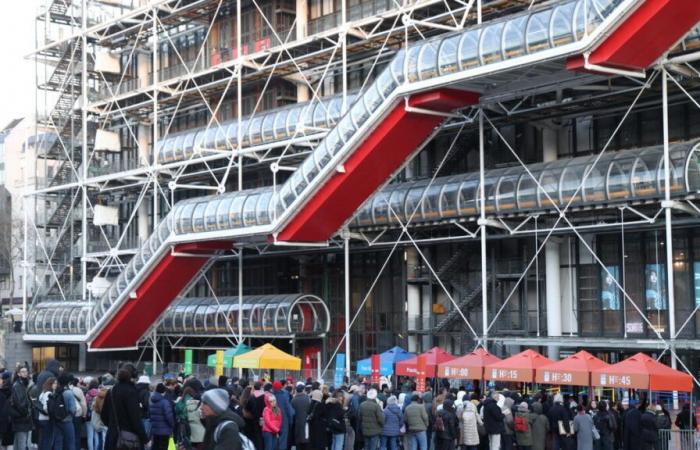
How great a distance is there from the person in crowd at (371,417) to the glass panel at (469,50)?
9778 mm

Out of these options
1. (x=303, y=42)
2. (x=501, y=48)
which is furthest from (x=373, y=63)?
(x=501, y=48)

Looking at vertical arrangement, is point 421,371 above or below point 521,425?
above

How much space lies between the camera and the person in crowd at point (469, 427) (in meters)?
21.0

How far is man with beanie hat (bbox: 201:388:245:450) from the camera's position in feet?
32.1

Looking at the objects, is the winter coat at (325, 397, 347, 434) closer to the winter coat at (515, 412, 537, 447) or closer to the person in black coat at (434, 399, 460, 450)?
the person in black coat at (434, 399, 460, 450)

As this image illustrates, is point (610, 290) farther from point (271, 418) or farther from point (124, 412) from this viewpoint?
point (124, 412)

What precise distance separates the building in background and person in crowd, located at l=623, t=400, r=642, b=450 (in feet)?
19.4

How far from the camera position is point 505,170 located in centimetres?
3175

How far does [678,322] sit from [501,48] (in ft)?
26.5

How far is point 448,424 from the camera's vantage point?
21.0 metres

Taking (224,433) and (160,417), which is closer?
(224,433)

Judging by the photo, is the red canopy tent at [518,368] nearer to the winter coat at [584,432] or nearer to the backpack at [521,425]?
the backpack at [521,425]

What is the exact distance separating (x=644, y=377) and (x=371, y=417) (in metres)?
4.97

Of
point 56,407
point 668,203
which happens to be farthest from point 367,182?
point 56,407
